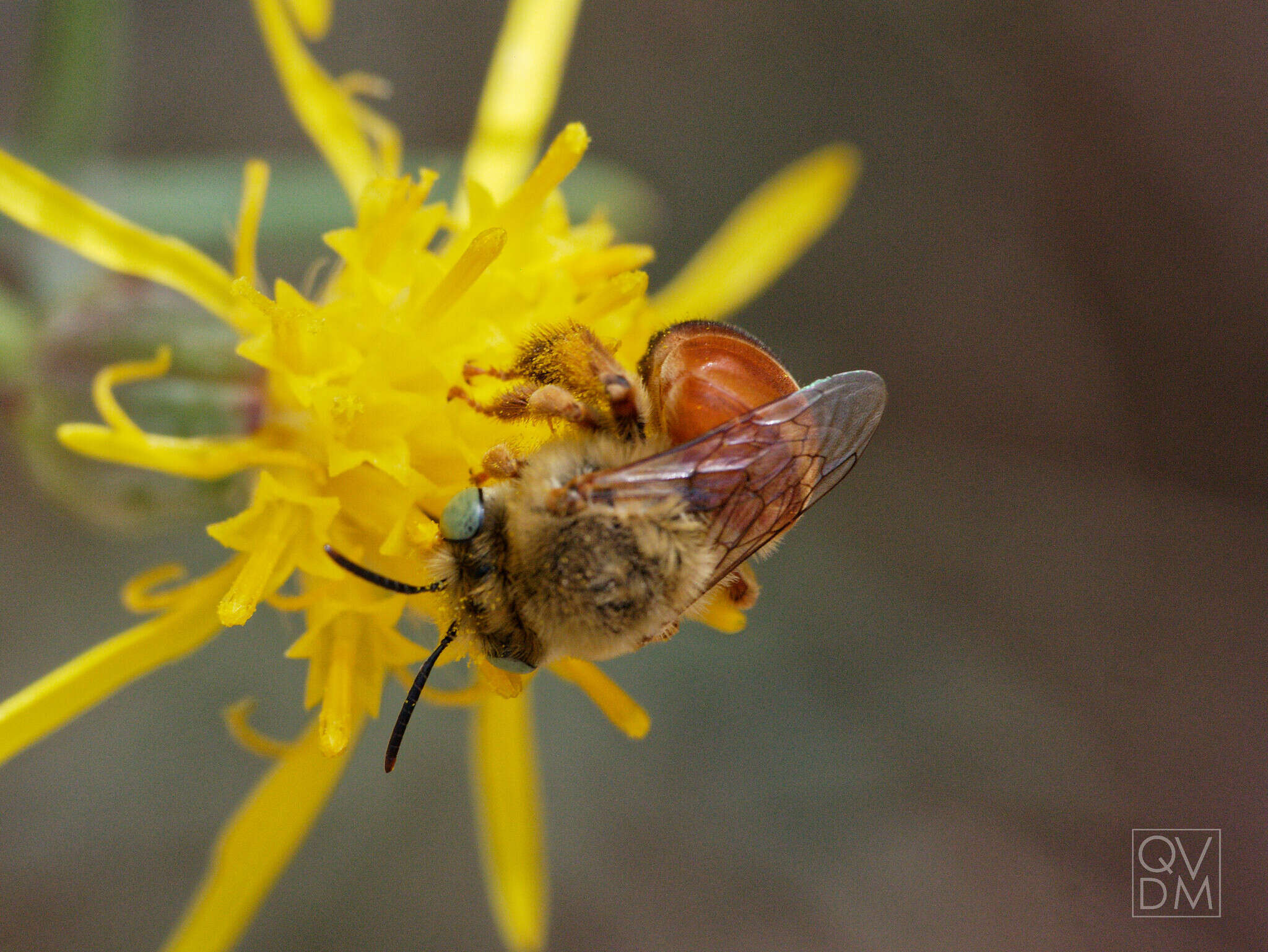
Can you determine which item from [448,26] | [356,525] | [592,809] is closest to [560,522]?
[356,525]

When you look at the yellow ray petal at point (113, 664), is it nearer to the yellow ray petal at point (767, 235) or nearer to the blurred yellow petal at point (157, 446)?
the blurred yellow petal at point (157, 446)

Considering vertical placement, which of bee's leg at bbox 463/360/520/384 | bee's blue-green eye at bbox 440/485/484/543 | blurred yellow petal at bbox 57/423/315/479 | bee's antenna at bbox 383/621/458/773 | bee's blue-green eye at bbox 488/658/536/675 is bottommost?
bee's antenna at bbox 383/621/458/773

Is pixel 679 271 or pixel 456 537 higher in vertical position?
pixel 679 271

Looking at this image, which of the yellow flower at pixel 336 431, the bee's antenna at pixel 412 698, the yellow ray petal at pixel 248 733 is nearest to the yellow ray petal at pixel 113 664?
the yellow flower at pixel 336 431

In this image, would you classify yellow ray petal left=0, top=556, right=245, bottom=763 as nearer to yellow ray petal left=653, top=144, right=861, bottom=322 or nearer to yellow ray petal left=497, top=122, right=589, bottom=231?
yellow ray petal left=497, top=122, right=589, bottom=231

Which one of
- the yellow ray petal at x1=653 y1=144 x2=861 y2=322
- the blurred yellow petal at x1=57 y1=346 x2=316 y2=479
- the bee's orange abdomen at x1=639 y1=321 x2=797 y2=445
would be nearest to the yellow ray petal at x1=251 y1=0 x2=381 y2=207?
the blurred yellow petal at x1=57 y1=346 x2=316 y2=479

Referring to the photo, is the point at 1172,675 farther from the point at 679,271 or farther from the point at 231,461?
the point at 231,461

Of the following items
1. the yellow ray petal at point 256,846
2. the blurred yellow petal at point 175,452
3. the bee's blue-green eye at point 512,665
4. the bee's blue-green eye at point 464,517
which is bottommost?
the yellow ray petal at point 256,846
